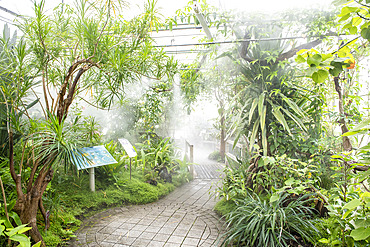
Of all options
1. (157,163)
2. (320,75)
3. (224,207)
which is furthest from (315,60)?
(157,163)

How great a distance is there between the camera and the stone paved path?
2.44 metres

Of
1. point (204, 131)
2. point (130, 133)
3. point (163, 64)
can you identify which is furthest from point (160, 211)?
point (204, 131)

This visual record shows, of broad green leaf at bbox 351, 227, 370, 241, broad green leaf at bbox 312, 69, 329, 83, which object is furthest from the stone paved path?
broad green leaf at bbox 312, 69, 329, 83

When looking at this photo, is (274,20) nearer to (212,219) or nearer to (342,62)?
(342,62)

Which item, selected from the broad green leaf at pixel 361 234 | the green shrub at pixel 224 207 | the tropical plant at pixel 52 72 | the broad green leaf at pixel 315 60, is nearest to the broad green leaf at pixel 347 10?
the broad green leaf at pixel 315 60

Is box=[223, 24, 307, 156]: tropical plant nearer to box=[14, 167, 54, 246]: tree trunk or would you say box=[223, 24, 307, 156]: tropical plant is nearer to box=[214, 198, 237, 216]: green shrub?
box=[214, 198, 237, 216]: green shrub

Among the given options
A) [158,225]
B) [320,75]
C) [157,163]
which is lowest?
[158,225]

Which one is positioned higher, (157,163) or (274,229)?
(157,163)

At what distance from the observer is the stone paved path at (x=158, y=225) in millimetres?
2438

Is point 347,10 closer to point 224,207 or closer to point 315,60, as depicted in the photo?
point 315,60

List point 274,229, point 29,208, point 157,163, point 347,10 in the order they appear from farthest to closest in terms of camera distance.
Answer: point 157,163 → point 274,229 → point 29,208 → point 347,10

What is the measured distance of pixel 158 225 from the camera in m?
2.83

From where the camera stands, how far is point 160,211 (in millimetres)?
3309

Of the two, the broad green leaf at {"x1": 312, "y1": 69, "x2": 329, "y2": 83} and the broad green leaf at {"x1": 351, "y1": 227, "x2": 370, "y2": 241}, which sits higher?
the broad green leaf at {"x1": 312, "y1": 69, "x2": 329, "y2": 83}
